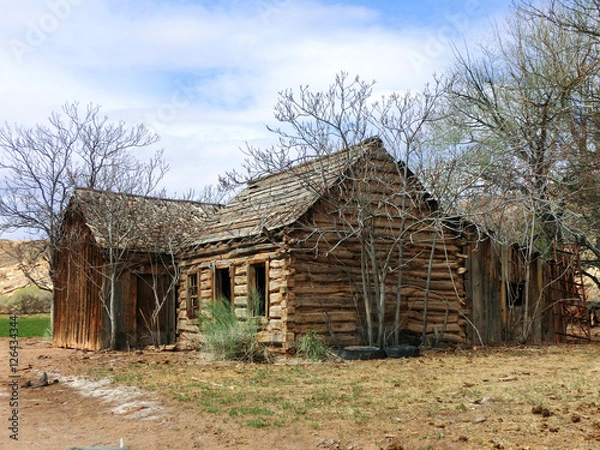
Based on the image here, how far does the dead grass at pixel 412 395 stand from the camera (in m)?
6.75

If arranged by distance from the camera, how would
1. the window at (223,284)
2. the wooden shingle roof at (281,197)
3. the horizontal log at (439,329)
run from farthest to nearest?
the window at (223,284)
the horizontal log at (439,329)
the wooden shingle roof at (281,197)

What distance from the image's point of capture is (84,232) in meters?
19.5

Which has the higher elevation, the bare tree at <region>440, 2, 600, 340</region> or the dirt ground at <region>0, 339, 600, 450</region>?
the bare tree at <region>440, 2, 600, 340</region>

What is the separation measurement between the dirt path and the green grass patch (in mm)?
14155

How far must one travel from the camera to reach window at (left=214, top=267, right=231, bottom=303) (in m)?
17.0

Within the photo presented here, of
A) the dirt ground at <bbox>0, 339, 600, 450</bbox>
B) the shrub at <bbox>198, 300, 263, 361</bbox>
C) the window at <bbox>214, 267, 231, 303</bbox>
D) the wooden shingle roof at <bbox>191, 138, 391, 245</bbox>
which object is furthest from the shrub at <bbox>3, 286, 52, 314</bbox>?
the dirt ground at <bbox>0, 339, 600, 450</bbox>

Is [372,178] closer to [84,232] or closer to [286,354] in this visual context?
[286,354]

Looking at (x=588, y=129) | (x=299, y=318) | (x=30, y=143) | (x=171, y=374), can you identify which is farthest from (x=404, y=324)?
(x=30, y=143)

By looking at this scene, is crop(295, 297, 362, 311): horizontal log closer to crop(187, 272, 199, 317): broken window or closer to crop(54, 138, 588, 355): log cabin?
crop(54, 138, 588, 355): log cabin

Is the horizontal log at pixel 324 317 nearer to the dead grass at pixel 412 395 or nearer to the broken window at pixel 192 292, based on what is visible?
the dead grass at pixel 412 395

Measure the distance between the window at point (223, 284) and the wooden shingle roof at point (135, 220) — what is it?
1.82m

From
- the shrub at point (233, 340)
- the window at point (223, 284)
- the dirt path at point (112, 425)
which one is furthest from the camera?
the window at point (223, 284)

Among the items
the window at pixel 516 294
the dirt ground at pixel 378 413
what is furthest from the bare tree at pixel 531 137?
the dirt ground at pixel 378 413

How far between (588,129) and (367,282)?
7946 mm
